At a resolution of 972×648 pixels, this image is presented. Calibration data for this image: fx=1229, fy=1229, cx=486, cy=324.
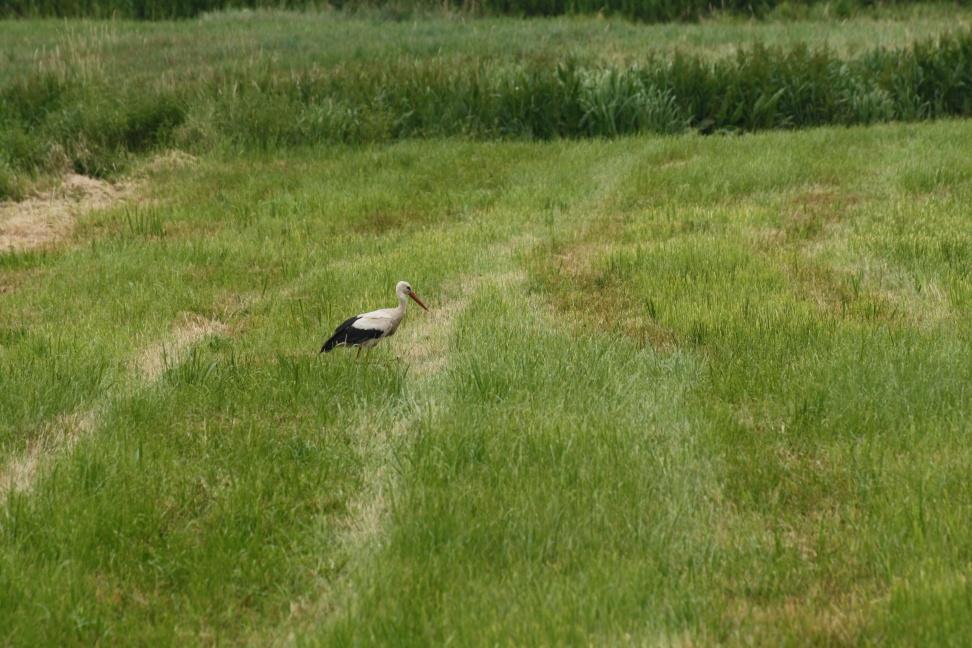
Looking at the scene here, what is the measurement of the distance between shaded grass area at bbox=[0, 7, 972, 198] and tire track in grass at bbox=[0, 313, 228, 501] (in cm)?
619

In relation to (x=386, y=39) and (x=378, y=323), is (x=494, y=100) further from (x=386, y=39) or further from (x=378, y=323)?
(x=378, y=323)

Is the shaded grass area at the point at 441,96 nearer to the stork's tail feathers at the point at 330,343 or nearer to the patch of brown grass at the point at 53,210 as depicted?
the patch of brown grass at the point at 53,210

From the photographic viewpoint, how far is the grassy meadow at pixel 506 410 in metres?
4.57

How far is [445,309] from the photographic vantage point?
8.40 meters

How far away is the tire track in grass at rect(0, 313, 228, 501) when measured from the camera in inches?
228

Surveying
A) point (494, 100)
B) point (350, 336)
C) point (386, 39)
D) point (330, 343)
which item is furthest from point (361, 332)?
point (386, 39)

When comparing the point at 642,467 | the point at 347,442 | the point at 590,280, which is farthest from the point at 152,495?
the point at 590,280

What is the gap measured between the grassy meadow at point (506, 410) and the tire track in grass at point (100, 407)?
3cm

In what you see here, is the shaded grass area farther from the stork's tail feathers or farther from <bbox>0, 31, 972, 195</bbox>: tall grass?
the stork's tail feathers

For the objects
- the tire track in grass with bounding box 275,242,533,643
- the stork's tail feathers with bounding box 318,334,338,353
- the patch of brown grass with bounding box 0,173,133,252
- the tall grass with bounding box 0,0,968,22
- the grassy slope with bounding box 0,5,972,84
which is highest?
the stork's tail feathers with bounding box 318,334,338,353

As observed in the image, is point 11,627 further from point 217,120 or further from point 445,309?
point 217,120

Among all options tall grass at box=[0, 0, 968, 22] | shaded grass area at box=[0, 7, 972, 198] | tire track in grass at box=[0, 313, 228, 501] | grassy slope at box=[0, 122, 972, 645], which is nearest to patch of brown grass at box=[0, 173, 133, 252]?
shaded grass area at box=[0, 7, 972, 198]

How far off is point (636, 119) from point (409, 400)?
1000 cm

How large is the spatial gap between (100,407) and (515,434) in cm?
234
